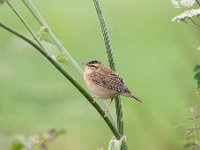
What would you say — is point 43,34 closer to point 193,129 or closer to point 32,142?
point 193,129

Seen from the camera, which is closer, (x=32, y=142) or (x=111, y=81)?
(x=111, y=81)

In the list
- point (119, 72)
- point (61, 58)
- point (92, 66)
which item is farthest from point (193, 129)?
point (119, 72)

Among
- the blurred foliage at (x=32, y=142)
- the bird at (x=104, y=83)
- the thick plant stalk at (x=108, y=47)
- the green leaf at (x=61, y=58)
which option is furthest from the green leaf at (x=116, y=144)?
the blurred foliage at (x=32, y=142)

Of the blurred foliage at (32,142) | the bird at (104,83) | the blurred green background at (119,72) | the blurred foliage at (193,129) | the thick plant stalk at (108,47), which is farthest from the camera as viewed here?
the blurred green background at (119,72)

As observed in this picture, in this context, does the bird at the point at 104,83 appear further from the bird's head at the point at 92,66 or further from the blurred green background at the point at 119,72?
the blurred green background at the point at 119,72

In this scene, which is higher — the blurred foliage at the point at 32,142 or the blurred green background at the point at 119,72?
the blurred green background at the point at 119,72

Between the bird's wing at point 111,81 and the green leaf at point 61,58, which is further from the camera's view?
the bird's wing at point 111,81

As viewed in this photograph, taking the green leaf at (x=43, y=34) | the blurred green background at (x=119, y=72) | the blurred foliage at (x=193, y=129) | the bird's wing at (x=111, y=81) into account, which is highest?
the blurred green background at (x=119, y=72)

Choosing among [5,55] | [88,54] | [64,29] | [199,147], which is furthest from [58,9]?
[199,147]

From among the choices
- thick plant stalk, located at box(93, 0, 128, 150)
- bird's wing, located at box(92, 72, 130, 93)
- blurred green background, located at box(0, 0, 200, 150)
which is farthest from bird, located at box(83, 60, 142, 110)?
thick plant stalk, located at box(93, 0, 128, 150)
